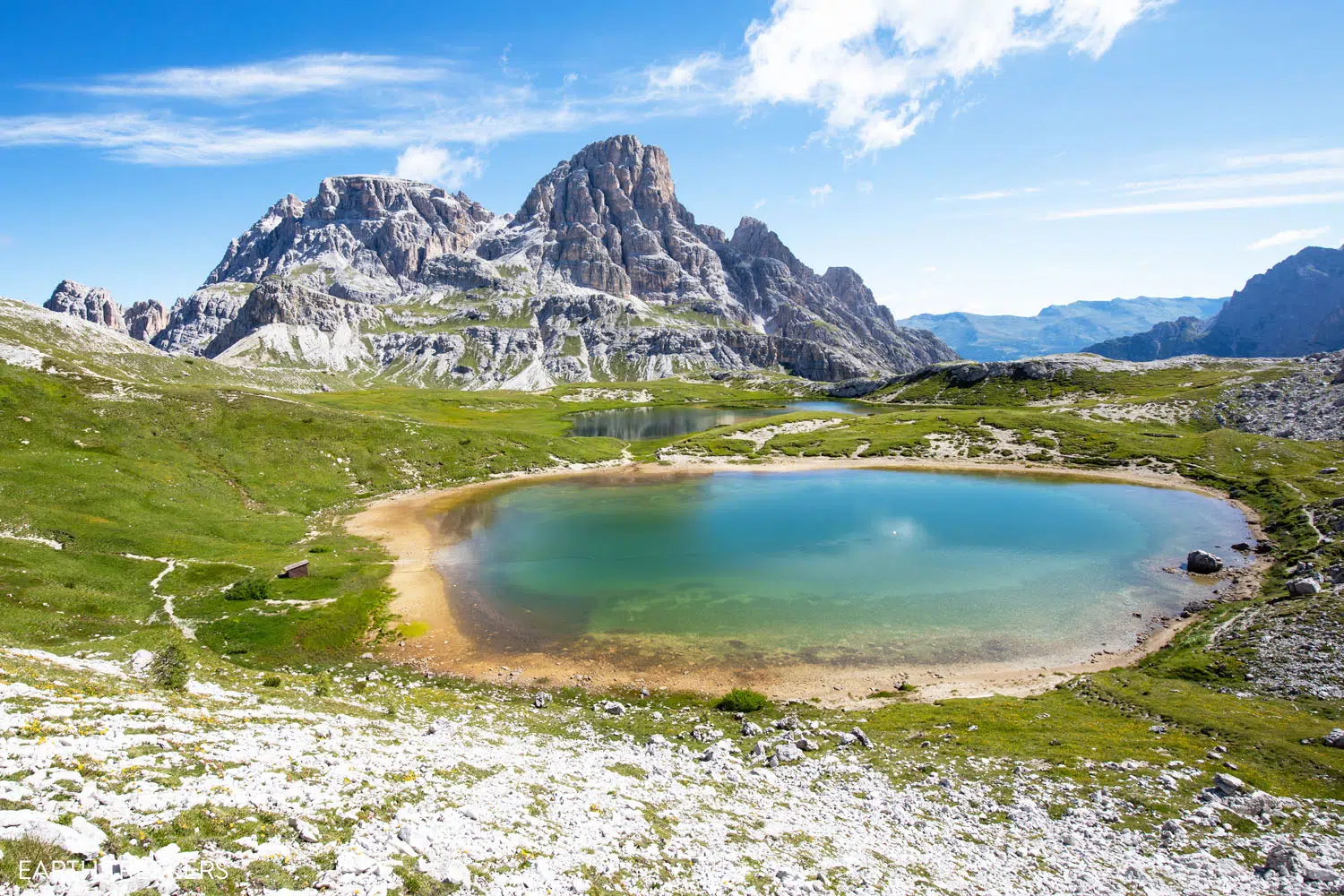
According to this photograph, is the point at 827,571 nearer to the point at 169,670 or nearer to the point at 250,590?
the point at 169,670

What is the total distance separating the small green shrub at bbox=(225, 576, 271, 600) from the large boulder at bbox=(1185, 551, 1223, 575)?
76.9 meters

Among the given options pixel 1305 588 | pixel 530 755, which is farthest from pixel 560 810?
pixel 1305 588

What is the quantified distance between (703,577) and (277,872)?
4225cm

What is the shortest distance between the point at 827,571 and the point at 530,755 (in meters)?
35.8

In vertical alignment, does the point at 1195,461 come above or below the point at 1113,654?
above

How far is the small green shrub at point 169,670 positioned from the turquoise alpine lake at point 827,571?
56.3 feet

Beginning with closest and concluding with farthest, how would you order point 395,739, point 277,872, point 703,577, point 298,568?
point 277,872 < point 395,739 < point 298,568 < point 703,577

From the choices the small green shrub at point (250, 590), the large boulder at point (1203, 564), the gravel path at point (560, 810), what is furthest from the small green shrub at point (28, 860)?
the large boulder at point (1203, 564)

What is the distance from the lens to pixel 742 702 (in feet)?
104

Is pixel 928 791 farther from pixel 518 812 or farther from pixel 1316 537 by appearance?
pixel 1316 537

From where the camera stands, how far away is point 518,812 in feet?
56.0

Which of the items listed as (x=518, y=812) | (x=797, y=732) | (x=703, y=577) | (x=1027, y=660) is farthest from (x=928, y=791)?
(x=703, y=577)

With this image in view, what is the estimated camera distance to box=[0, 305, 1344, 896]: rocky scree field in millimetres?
12930

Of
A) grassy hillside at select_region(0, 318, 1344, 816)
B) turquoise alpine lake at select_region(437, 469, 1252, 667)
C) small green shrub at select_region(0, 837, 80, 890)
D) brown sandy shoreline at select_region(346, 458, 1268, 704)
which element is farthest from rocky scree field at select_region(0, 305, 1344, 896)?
turquoise alpine lake at select_region(437, 469, 1252, 667)
